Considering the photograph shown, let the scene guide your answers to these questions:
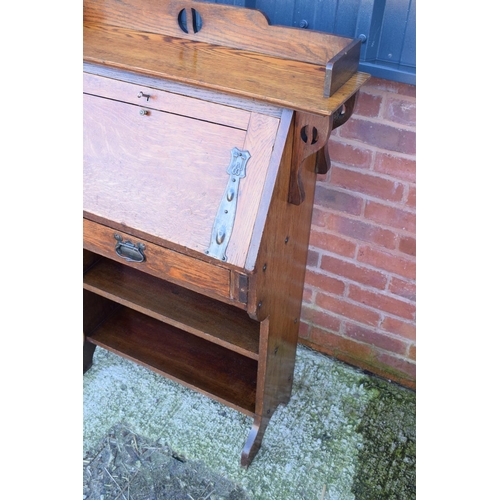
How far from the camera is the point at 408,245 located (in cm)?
Answer: 199

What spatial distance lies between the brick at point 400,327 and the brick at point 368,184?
0.57 m

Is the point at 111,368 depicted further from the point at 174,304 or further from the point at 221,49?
the point at 221,49

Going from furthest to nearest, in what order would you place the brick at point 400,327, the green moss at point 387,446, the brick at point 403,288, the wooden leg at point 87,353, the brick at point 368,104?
the wooden leg at point 87,353 < the brick at point 400,327 < the brick at point 403,288 < the green moss at point 387,446 < the brick at point 368,104

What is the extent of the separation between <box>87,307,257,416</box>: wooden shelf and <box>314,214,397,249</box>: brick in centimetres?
66

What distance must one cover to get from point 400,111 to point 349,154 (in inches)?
9.8

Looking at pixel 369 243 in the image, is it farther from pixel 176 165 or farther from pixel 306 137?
pixel 176 165

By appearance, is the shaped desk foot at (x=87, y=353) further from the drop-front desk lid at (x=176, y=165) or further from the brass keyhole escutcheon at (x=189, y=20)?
the brass keyhole escutcheon at (x=189, y=20)

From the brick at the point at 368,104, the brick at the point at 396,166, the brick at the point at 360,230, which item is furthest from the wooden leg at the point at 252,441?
the brick at the point at 368,104

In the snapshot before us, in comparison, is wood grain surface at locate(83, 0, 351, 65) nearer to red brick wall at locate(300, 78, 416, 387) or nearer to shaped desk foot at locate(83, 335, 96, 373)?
red brick wall at locate(300, 78, 416, 387)

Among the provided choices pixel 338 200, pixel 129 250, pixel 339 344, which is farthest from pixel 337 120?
pixel 339 344

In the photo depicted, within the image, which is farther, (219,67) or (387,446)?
(387,446)

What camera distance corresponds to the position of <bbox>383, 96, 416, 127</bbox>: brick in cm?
171

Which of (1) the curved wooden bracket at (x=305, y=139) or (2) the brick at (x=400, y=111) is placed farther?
(2) the brick at (x=400, y=111)

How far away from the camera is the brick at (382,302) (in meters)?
2.15
